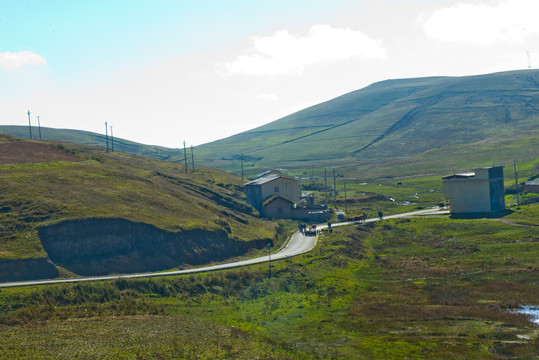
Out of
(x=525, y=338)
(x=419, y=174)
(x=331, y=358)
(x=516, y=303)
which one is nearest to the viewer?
(x=331, y=358)

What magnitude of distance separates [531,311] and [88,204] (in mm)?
51795

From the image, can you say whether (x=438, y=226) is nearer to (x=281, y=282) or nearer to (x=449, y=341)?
(x=281, y=282)

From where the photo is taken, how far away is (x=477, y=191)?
108625 mm

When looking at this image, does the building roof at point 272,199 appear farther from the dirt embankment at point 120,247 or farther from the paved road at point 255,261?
the dirt embankment at point 120,247

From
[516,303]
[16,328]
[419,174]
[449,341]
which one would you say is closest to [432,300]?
[516,303]

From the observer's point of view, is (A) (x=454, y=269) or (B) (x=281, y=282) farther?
(A) (x=454, y=269)

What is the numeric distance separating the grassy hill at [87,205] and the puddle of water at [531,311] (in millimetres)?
37913

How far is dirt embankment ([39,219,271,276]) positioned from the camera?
62625 millimetres

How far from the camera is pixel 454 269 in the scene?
68.8m

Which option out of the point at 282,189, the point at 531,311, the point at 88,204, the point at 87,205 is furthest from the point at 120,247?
the point at 282,189

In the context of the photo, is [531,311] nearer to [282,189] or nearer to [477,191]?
[477,191]

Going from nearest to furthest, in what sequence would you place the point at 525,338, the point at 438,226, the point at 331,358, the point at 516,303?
the point at 331,358
the point at 525,338
the point at 516,303
the point at 438,226

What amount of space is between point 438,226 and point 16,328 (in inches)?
2945

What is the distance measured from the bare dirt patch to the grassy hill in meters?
0.15
